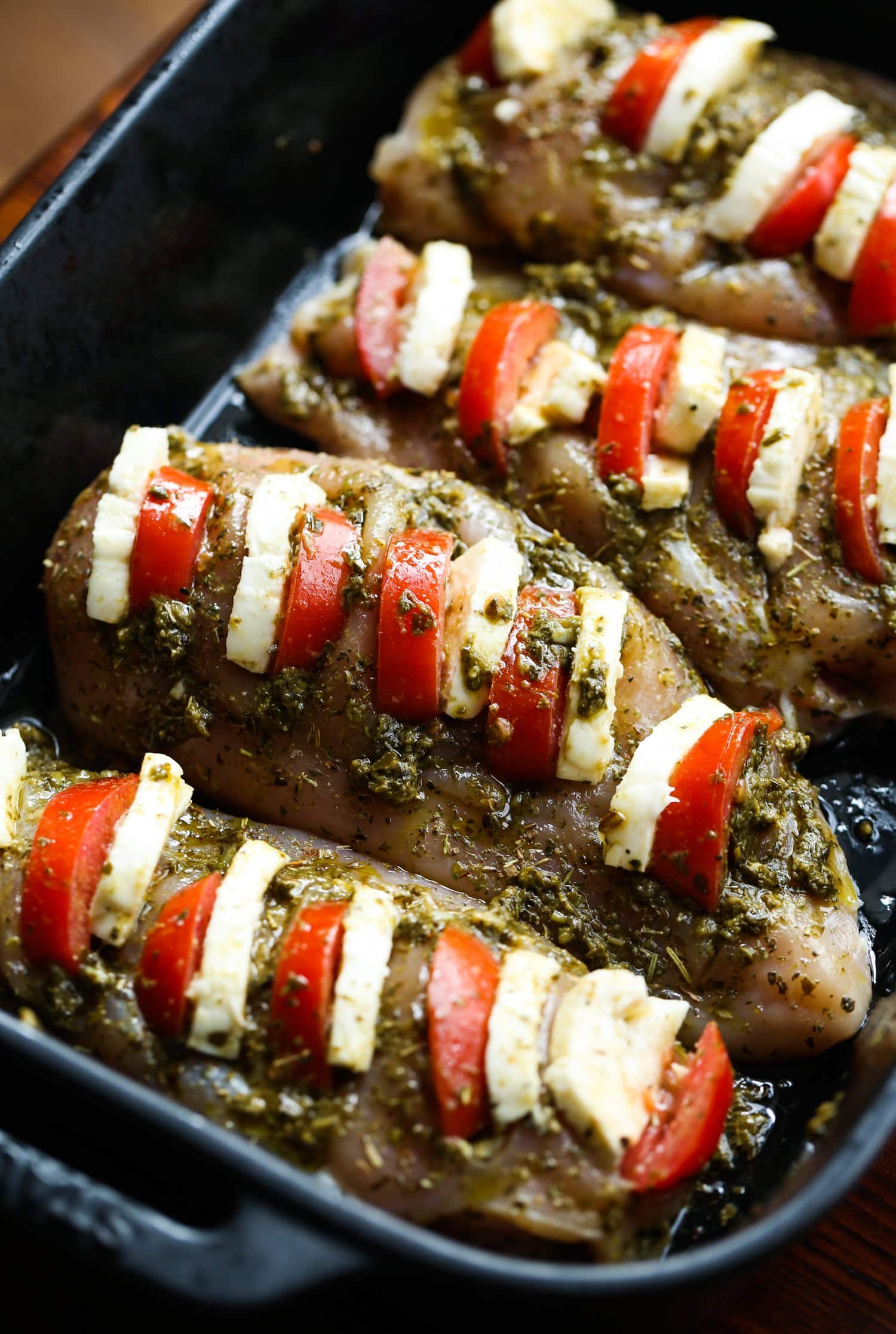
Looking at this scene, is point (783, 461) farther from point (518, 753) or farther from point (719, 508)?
point (518, 753)

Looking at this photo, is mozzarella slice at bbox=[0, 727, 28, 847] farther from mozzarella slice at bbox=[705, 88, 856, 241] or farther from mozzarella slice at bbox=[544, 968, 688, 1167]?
mozzarella slice at bbox=[705, 88, 856, 241]

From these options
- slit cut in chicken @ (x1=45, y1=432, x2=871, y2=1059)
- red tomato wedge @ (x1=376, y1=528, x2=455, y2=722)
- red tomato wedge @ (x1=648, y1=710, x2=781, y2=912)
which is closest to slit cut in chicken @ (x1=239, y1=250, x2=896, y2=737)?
slit cut in chicken @ (x1=45, y1=432, x2=871, y2=1059)

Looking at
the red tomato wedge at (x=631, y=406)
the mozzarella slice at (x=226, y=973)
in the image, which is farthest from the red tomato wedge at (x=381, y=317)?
the mozzarella slice at (x=226, y=973)

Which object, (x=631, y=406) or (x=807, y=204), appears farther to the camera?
(x=807, y=204)

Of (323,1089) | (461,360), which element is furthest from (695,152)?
(323,1089)

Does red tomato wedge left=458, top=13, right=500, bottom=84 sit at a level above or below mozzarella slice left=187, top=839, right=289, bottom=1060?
above

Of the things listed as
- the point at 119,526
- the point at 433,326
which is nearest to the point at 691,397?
the point at 433,326
